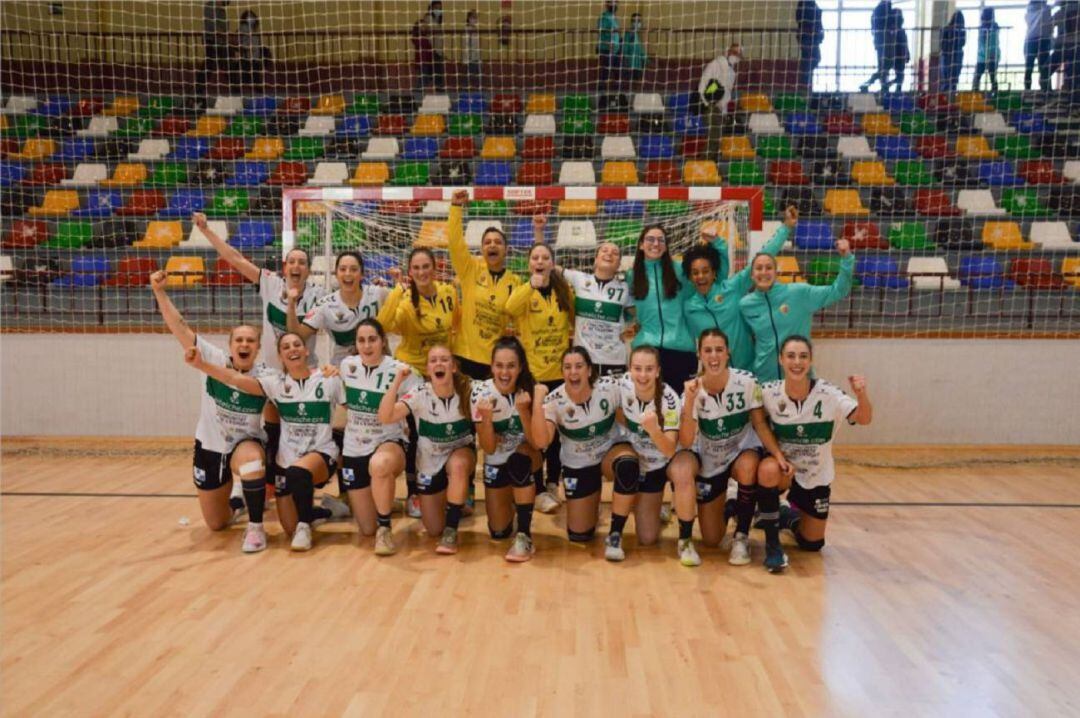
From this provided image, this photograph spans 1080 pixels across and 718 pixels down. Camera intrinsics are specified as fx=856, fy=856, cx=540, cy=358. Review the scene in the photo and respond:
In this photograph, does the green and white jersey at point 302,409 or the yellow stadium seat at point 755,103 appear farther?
the yellow stadium seat at point 755,103

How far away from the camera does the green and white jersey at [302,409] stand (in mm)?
4574

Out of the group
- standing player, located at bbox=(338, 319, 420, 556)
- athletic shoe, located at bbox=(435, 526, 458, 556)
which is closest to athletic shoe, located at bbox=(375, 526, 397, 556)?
standing player, located at bbox=(338, 319, 420, 556)

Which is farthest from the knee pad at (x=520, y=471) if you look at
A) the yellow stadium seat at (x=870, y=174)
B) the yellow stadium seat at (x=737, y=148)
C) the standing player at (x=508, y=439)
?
the yellow stadium seat at (x=870, y=174)

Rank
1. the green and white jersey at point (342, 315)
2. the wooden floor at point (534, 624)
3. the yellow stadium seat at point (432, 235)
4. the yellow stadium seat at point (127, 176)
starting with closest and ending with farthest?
1. the wooden floor at point (534, 624)
2. the green and white jersey at point (342, 315)
3. the yellow stadium seat at point (432, 235)
4. the yellow stadium seat at point (127, 176)

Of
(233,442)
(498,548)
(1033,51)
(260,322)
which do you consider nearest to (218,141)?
(260,322)

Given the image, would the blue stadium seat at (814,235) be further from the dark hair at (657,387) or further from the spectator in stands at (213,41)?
the spectator in stands at (213,41)

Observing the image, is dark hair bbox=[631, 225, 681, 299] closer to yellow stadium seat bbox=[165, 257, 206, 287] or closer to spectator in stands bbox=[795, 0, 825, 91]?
yellow stadium seat bbox=[165, 257, 206, 287]

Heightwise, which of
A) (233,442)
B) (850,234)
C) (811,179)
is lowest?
(233,442)

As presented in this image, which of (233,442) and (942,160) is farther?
(942,160)

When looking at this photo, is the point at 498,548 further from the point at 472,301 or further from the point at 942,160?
the point at 942,160

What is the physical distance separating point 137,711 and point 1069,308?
26.2ft

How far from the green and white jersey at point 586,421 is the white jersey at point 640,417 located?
6cm

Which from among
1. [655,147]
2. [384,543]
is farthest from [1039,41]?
[384,543]

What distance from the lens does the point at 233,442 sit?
4.68 m
